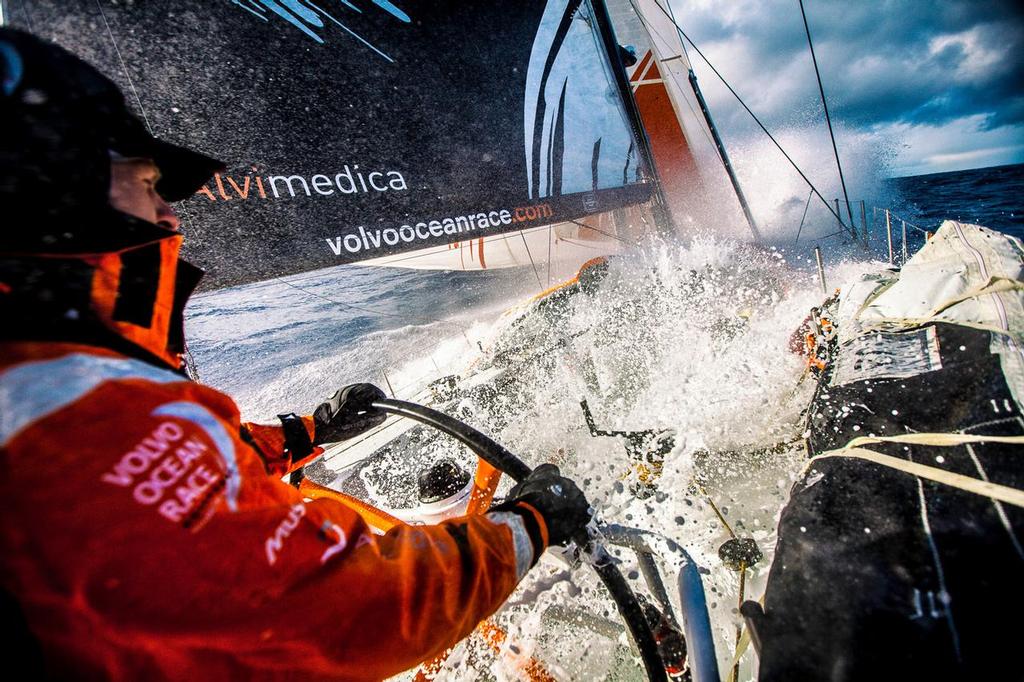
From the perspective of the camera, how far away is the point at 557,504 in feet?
3.37

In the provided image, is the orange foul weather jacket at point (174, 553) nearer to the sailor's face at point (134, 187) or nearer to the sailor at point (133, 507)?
the sailor at point (133, 507)

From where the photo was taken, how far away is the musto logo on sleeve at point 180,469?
1.68ft

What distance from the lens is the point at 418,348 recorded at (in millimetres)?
8969

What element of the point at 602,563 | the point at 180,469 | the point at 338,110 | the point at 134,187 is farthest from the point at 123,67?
the point at 602,563

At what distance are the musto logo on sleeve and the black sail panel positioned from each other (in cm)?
187

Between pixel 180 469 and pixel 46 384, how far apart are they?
187mm

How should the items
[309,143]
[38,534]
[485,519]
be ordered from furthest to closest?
[309,143] < [485,519] < [38,534]

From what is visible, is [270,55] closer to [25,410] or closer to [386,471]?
[25,410]

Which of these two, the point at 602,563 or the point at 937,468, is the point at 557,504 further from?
the point at 937,468

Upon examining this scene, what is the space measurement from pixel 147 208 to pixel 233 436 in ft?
2.12

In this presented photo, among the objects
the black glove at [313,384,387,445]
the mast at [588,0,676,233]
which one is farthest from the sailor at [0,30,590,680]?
the mast at [588,0,676,233]

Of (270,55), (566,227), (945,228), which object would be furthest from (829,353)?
(566,227)

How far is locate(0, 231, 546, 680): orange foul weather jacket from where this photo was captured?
44 cm

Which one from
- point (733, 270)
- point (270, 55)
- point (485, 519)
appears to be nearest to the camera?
point (485, 519)
